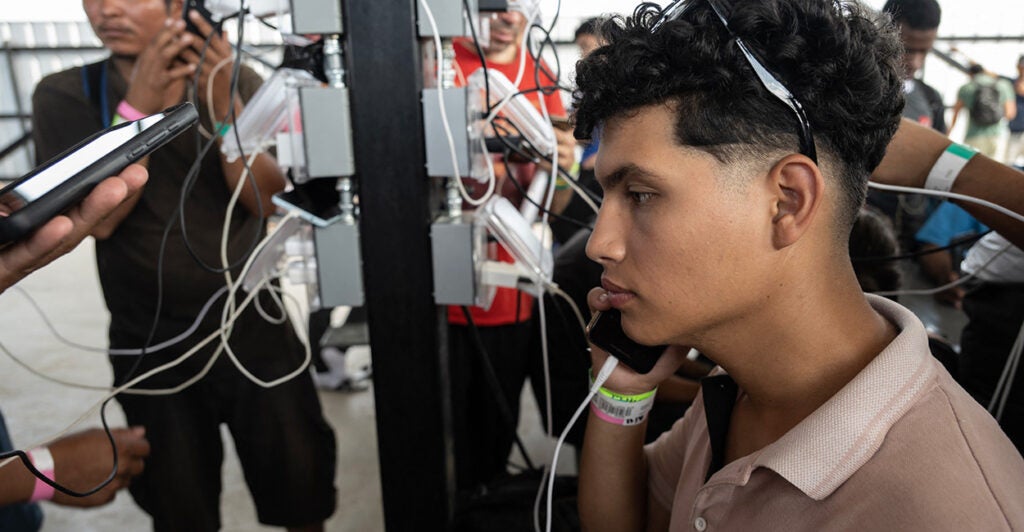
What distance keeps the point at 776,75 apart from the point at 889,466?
1.29 feet

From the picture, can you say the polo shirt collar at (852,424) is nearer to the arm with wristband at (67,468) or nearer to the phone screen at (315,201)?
the phone screen at (315,201)

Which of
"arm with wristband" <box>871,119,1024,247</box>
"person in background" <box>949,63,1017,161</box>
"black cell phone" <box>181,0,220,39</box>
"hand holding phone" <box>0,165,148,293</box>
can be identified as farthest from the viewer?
"person in background" <box>949,63,1017,161</box>

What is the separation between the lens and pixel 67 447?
3.43ft

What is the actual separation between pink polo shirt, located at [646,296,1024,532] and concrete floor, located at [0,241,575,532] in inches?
49.5

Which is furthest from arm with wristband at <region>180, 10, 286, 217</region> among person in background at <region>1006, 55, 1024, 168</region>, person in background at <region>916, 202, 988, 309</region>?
person in background at <region>1006, 55, 1024, 168</region>

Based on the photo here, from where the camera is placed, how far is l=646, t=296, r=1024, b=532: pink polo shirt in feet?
1.90

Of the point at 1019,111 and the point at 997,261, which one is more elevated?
the point at 997,261

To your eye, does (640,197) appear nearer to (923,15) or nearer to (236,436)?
(236,436)

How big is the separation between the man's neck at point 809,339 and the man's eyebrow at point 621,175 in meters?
0.20

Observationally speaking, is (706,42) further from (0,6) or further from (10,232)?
(0,6)

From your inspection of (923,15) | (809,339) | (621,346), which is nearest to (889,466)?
(809,339)

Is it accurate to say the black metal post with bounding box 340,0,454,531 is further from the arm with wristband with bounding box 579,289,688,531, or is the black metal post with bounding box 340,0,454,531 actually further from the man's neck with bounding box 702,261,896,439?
the man's neck with bounding box 702,261,896,439

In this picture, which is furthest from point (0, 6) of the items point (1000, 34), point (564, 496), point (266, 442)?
point (1000, 34)

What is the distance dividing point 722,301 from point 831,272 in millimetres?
126
